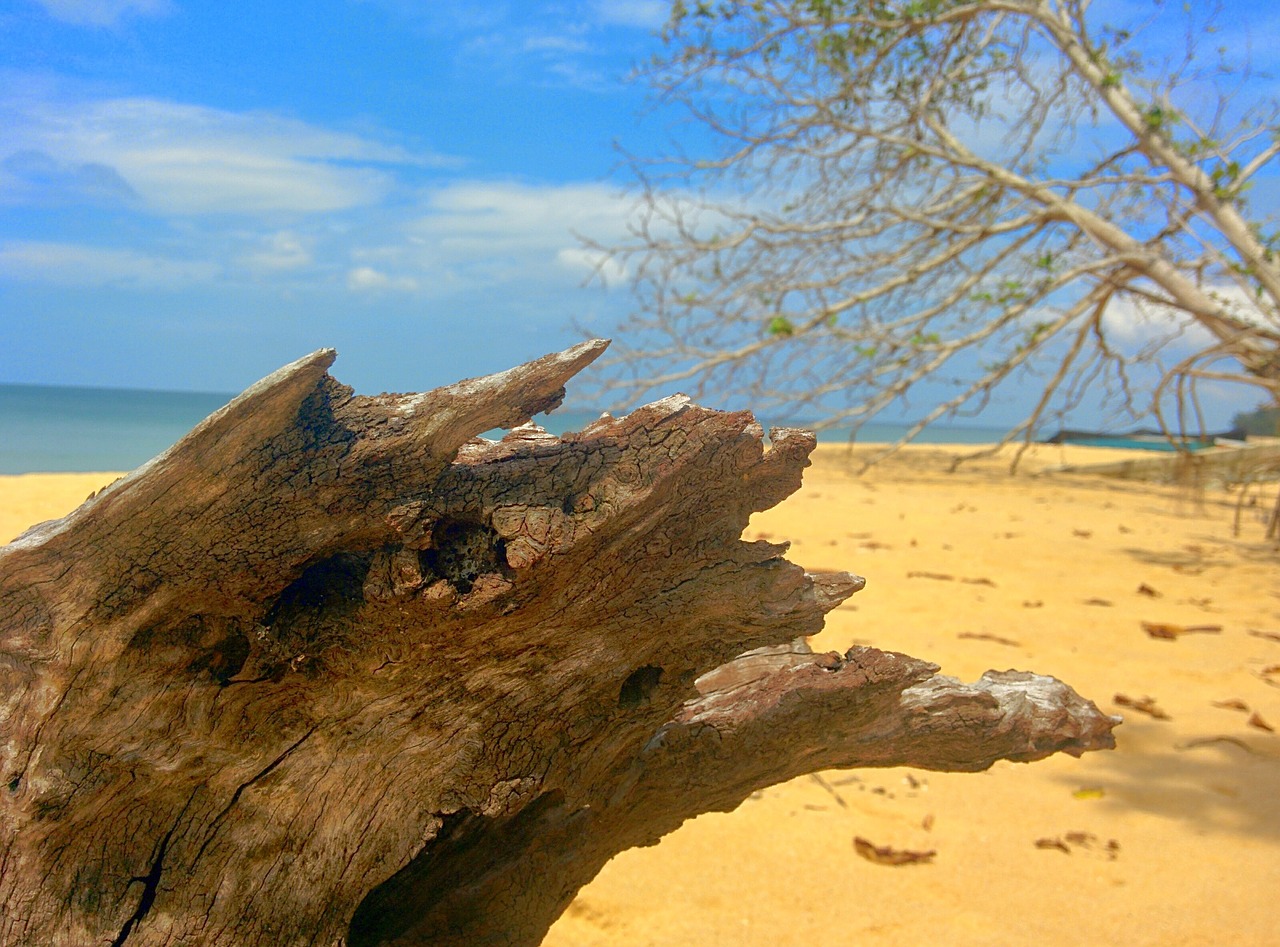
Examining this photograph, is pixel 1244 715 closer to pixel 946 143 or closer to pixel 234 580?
pixel 234 580

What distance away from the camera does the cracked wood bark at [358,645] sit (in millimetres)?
1390

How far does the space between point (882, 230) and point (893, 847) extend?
25.8ft

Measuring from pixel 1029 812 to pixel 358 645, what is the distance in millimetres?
2973

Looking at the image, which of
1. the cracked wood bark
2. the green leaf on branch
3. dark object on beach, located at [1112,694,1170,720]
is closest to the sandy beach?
dark object on beach, located at [1112,694,1170,720]

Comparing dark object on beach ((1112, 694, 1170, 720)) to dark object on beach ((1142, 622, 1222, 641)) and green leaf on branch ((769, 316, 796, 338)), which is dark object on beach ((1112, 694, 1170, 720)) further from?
green leaf on branch ((769, 316, 796, 338))

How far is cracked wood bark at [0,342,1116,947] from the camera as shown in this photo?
1390mm

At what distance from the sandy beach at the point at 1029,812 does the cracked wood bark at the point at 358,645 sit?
1188 mm

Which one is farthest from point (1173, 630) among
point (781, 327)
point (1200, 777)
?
point (781, 327)

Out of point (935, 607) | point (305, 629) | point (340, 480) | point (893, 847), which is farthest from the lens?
point (935, 607)

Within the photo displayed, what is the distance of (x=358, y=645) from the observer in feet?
4.91

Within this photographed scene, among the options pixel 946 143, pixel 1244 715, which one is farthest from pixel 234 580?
pixel 946 143

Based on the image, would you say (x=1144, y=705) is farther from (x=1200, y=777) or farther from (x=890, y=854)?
(x=890, y=854)

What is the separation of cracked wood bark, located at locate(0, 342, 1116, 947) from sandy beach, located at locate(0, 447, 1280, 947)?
1.19 meters

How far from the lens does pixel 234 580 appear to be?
4.75 feet
